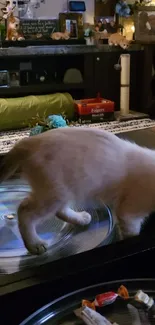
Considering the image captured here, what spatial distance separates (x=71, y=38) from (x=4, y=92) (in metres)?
0.91

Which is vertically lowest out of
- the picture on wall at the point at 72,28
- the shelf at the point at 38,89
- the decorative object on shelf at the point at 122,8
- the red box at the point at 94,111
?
the red box at the point at 94,111

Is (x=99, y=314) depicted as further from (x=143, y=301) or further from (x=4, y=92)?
(x=4, y=92)

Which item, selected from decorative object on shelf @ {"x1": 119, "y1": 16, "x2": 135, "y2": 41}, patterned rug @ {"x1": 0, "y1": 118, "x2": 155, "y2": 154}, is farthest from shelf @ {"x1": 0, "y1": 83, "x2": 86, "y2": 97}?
decorative object on shelf @ {"x1": 119, "y1": 16, "x2": 135, "y2": 41}

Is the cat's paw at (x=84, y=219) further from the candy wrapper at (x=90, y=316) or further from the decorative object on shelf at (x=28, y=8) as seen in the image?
the decorative object on shelf at (x=28, y=8)

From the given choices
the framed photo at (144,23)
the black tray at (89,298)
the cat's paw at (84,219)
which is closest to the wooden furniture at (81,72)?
the framed photo at (144,23)

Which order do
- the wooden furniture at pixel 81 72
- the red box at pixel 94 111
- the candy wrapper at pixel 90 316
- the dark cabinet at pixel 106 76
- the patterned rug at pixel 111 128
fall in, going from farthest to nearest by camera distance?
1. the dark cabinet at pixel 106 76
2. the wooden furniture at pixel 81 72
3. the red box at pixel 94 111
4. the patterned rug at pixel 111 128
5. the candy wrapper at pixel 90 316

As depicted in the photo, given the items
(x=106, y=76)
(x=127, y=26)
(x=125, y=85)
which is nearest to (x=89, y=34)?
(x=127, y=26)

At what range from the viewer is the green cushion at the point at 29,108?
3221 millimetres

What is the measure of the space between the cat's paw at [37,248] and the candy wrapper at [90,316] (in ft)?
0.60

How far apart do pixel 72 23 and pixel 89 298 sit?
350 cm

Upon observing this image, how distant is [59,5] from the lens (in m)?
3.86

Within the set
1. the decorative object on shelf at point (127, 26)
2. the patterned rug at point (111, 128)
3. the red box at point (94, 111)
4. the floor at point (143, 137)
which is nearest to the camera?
the floor at point (143, 137)

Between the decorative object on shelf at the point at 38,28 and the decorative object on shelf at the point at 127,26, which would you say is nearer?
the decorative object on shelf at the point at 38,28

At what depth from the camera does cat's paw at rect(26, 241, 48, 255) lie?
89 cm
